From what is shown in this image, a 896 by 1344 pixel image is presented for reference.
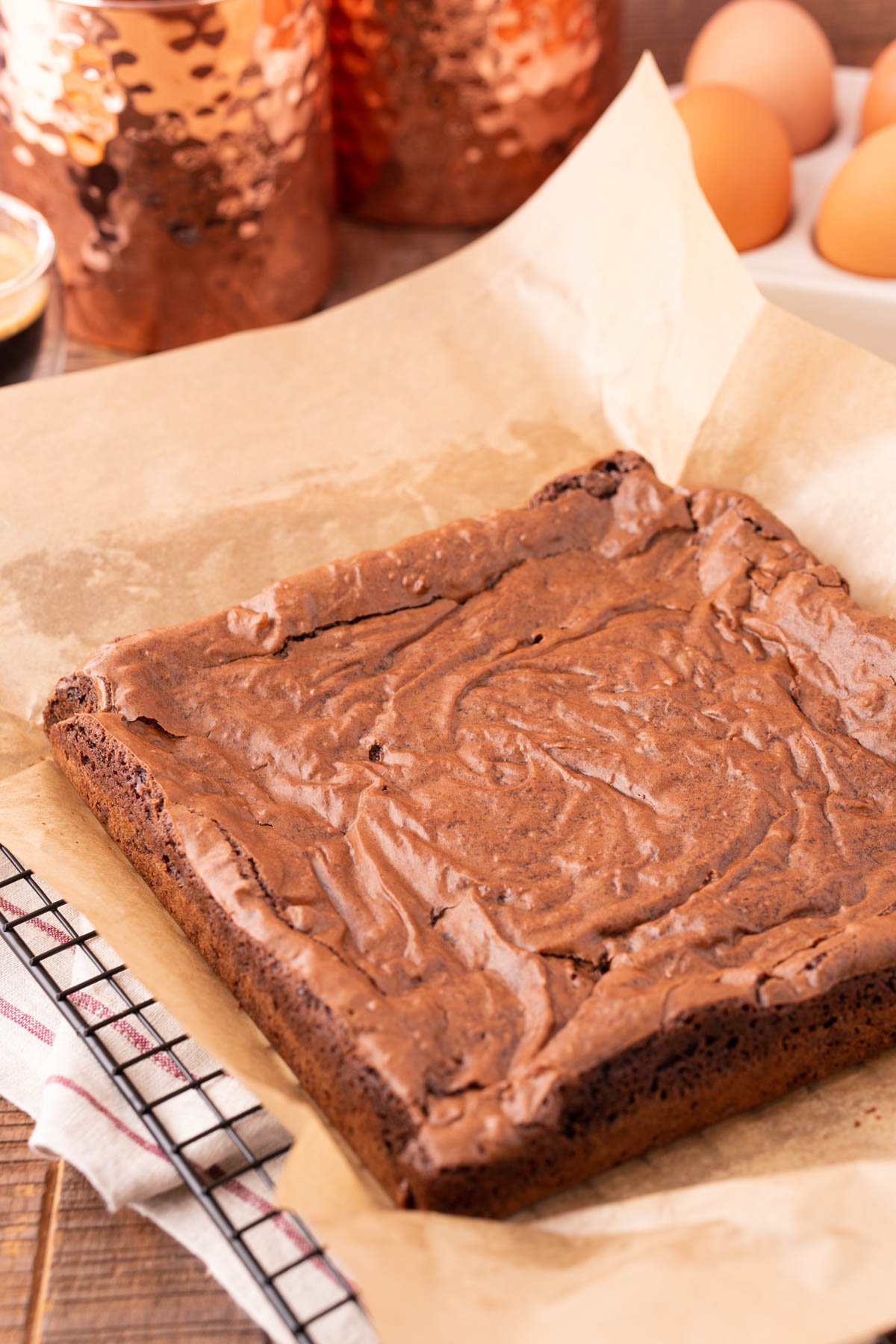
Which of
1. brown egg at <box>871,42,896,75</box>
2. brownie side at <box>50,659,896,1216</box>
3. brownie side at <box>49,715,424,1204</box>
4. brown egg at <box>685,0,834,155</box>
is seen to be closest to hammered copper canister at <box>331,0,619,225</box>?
brown egg at <box>685,0,834,155</box>

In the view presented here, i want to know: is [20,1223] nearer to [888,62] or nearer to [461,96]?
[461,96]

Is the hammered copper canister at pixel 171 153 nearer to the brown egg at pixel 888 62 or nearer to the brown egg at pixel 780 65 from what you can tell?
the brown egg at pixel 780 65

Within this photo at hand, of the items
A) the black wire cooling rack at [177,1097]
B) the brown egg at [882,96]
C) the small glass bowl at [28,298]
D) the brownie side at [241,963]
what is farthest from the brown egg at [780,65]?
the black wire cooling rack at [177,1097]

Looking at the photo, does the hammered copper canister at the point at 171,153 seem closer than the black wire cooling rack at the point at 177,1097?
No

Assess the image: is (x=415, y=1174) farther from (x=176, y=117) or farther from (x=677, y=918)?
(x=176, y=117)

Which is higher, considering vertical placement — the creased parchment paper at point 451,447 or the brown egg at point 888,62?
the brown egg at point 888,62

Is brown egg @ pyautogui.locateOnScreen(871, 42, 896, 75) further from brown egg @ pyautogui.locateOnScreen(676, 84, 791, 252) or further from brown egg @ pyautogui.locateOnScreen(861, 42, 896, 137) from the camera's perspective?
brown egg @ pyautogui.locateOnScreen(676, 84, 791, 252)
